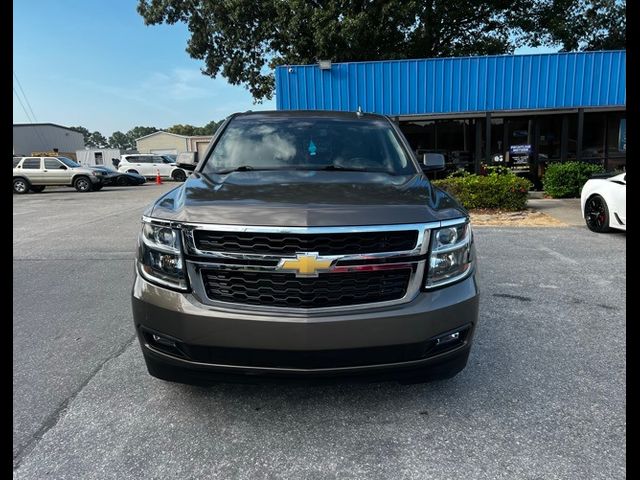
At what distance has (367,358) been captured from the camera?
2252mm

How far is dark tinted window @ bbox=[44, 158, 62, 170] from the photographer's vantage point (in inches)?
897

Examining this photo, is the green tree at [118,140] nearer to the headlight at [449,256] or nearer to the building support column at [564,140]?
the building support column at [564,140]

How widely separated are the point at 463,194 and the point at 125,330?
900cm

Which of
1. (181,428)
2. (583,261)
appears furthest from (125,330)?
(583,261)

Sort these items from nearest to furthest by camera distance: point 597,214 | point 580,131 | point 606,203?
point 606,203 < point 597,214 < point 580,131

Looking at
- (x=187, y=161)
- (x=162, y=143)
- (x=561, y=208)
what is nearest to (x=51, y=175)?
(x=187, y=161)

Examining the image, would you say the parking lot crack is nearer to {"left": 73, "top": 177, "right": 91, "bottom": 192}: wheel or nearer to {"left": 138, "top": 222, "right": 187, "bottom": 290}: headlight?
{"left": 138, "top": 222, "right": 187, "bottom": 290}: headlight

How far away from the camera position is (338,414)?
8.68ft

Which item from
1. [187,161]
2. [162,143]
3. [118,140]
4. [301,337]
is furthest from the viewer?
[118,140]

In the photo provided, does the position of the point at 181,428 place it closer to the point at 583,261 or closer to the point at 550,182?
the point at 583,261

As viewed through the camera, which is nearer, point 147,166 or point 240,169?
point 240,169

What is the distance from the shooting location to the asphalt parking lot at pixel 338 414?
2244 mm

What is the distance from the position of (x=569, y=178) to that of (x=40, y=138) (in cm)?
5706

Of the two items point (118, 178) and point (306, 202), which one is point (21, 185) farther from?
point (306, 202)
